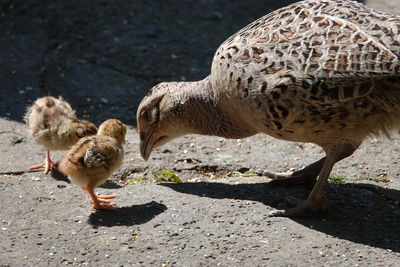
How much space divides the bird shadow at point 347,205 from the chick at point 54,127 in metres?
1.00

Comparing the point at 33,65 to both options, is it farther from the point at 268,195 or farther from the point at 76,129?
the point at 268,195

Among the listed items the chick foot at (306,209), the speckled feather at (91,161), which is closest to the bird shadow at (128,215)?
the speckled feather at (91,161)

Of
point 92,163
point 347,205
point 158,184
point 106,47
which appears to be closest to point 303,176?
point 347,205

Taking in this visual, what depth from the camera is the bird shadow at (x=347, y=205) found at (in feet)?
16.4

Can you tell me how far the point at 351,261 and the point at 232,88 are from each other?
1655mm

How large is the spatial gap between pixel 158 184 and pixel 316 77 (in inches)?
72.3

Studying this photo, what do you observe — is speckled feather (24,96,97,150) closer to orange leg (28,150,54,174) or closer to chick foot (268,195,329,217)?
orange leg (28,150,54,174)

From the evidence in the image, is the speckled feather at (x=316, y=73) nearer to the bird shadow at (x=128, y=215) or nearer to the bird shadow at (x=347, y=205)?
the bird shadow at (x=347, y=205)

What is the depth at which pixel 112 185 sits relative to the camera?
Answer: 599cm

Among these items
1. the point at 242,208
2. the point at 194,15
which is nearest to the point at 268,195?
the point at 242,208

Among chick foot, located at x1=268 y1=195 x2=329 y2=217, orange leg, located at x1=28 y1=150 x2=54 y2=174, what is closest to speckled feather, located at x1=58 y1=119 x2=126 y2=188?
orange leg, located at x1=28 y1=150 x2=54 y2=174

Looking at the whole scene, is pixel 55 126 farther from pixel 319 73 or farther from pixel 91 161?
pixel 319 73

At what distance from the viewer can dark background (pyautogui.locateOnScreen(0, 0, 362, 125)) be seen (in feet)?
25.6

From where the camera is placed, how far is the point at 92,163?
5297mm
